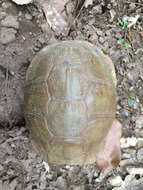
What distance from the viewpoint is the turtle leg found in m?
2.21

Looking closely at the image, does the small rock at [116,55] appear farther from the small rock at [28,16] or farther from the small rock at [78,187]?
the small rock at [78,187]

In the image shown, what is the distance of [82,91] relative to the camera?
161 centimetres

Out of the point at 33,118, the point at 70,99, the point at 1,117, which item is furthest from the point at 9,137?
the point at 70,99

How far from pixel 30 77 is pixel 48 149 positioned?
0.64 m

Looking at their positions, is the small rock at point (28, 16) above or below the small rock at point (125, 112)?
above

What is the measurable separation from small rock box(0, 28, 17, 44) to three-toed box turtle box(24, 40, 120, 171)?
1.81ft

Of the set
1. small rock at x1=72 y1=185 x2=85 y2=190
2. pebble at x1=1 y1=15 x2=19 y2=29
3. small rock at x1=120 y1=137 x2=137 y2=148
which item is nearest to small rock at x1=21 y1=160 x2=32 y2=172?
small rock at x1=72 y1=185 x2=85 y2=190

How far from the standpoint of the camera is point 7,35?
7.44 ft

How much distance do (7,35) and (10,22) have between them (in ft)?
0.48

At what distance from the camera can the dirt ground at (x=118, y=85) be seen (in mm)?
2209

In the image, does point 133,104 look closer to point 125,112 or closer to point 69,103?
point 125,112

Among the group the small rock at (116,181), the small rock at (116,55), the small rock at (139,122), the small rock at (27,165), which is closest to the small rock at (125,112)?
the small rock at (139,122)

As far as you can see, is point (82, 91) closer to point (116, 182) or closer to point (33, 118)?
point (33, 118)

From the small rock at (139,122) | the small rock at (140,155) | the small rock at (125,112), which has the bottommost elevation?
the small rock at (140,155)
